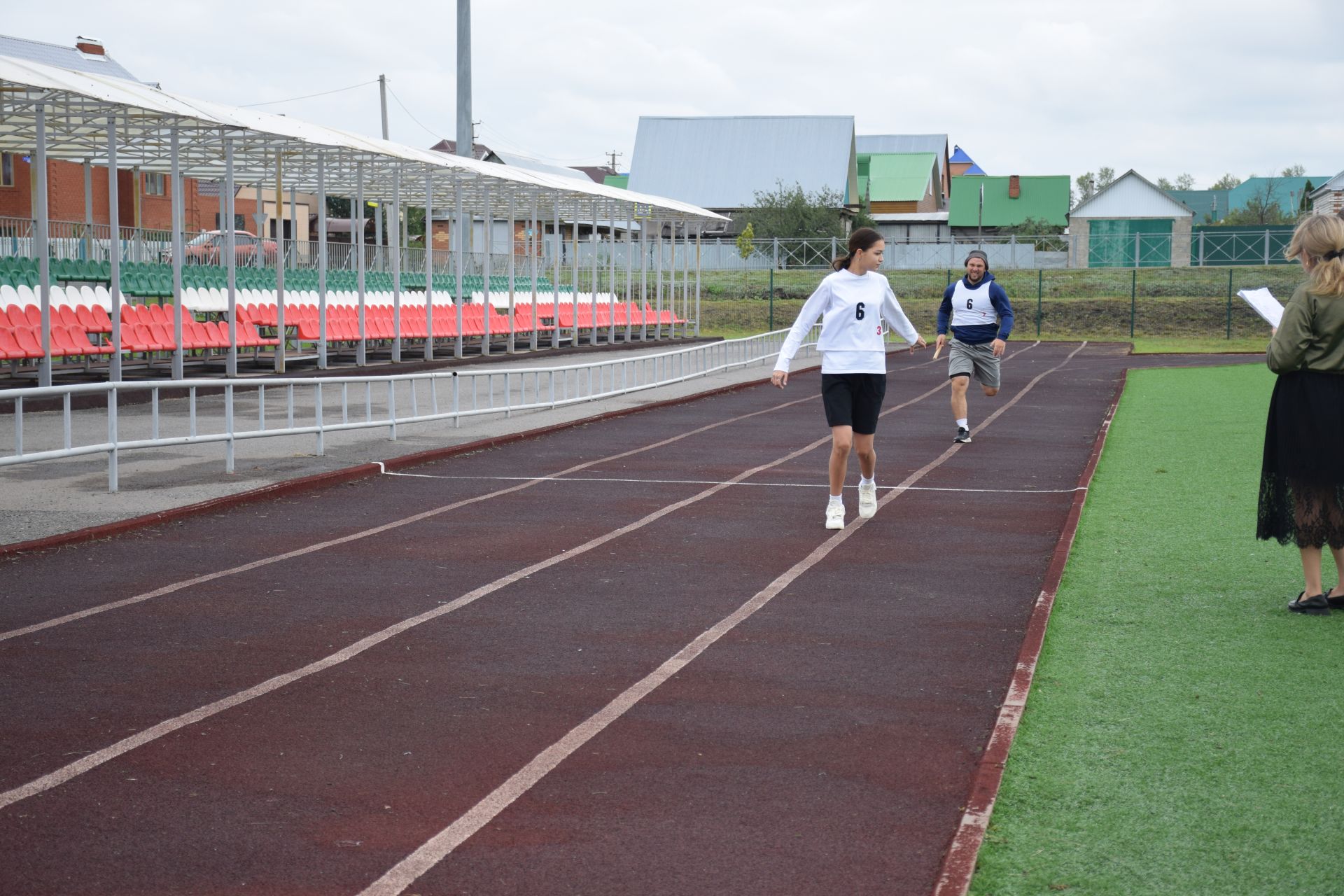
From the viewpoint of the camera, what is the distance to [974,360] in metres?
16.1

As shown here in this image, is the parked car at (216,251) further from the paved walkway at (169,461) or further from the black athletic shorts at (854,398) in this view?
the black athletic shorts at (854,398)

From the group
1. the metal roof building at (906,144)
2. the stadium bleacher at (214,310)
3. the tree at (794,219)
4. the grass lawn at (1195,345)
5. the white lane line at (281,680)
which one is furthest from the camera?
the metal roof building at (906,144)

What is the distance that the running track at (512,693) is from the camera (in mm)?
4250

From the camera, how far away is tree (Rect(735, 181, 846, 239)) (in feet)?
231

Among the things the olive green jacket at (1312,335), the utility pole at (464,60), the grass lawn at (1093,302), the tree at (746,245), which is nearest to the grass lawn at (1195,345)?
the grass lawn at (1093,302)

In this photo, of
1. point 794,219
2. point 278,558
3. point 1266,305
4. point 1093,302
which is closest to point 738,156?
point 794,219

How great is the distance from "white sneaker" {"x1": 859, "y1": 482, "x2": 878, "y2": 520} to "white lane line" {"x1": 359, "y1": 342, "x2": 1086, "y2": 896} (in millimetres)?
1611

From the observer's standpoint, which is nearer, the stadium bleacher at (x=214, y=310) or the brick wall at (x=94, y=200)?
the stadium bleacher at (x=214, y=310)

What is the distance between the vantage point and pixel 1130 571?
333 inches

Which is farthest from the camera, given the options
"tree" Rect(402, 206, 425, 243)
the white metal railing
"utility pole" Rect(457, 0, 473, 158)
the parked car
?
"tree" Rect(402, 206, 425, 243)

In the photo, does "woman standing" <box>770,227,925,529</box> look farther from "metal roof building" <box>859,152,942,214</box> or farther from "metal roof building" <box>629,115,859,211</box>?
"metal roof building" <box>859,152,942,214</box>

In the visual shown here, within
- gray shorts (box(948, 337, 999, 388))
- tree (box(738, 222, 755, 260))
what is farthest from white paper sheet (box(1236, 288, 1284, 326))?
tree (box(738, 222, 755, 260))

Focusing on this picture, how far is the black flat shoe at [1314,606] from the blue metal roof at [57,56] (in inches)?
1757

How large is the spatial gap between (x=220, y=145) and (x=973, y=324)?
A: 43.6ft
